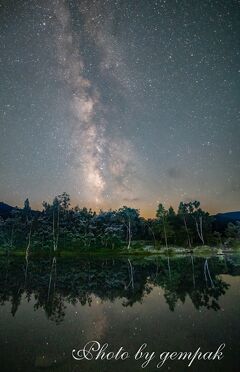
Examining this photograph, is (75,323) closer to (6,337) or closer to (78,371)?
(6,337)

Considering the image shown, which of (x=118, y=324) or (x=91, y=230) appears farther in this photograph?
(x=91, y=230)

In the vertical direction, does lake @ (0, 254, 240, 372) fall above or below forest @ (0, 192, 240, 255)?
below

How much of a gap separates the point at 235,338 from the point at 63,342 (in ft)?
17.8

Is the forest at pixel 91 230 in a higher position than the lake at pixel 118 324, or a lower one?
higher

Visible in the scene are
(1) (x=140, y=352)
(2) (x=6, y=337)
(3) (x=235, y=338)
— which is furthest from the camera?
Result: (2) (x=6, y=337)

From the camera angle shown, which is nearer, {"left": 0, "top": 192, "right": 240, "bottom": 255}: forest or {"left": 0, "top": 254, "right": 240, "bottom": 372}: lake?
{"left": 0, "top": 254, "right": 240, "bottom": 372}: lake

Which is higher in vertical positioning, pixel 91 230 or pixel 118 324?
pixel 91 230

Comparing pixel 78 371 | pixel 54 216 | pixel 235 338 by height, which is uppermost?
pixel 54 216

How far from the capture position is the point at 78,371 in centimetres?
712

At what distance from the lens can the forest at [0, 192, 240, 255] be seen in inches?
3027

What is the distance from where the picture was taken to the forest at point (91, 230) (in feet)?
252

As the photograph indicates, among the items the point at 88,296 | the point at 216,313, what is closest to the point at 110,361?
the point at 216,313

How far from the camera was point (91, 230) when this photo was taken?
82.9m

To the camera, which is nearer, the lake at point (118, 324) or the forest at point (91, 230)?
the lake at point (118, 324)
